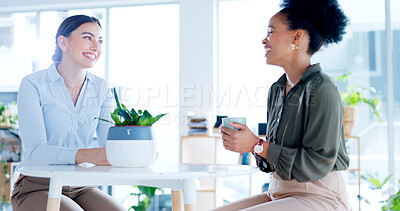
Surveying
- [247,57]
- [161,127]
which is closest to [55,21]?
[161,127]

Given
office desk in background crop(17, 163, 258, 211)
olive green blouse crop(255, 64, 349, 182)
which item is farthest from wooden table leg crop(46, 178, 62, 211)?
olive green blouse crop(255, 64, 349, 182)

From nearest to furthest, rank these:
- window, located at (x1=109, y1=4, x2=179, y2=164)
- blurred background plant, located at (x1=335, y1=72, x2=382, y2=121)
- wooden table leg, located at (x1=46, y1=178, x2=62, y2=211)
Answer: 1. wooden table leg, located at (x1=46, y1=178, x2=62, y2=211)
2. blurred background plant, located at (x1=335, y1=72, x2=382, y2=121)
3. window, located at (x1=109, y1=4, x2=179, y2=164)

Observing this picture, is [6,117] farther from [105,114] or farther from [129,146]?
[129,146]

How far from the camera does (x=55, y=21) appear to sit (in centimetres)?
526

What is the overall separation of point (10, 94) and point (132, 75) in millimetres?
1572

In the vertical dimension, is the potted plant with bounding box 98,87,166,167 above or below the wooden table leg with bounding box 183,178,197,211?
above

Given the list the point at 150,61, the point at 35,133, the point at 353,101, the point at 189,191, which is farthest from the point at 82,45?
the point at 150,61

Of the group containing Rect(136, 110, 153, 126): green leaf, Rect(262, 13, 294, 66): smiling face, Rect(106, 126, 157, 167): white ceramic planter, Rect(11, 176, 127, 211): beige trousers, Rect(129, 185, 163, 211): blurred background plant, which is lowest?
Rect(129, 185, 163, 211): blurred background plant

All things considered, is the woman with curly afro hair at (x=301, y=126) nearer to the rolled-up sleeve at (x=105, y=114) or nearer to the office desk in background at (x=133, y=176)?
the office desk in background at (x=133, y=176)

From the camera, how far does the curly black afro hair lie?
5.06 feet

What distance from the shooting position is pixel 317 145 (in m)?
1.36

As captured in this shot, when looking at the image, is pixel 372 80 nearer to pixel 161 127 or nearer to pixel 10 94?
pixel 161 127

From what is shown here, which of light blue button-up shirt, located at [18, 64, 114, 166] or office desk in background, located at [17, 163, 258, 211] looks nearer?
office desk in background, located at [17, 163, 258, 211]

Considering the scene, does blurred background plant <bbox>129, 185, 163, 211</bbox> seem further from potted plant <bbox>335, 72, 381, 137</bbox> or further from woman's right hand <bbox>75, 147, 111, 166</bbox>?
woman's right hand <bbox>75, 147, 111, 166</bbox>
